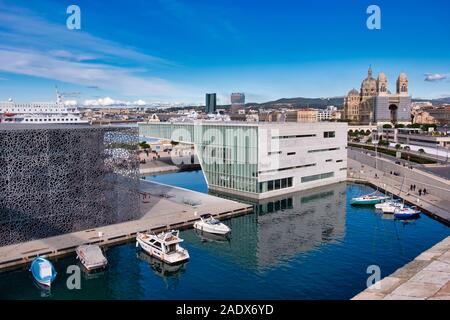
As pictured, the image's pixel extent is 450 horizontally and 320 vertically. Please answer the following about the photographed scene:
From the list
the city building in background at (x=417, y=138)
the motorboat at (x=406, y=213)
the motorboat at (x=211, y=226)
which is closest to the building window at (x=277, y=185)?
the motorboat at (x=406, y=213)

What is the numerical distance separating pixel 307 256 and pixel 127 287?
13.6 meters

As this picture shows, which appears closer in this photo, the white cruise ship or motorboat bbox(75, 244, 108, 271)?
motorboat bbox(75, 244, 108, 271)

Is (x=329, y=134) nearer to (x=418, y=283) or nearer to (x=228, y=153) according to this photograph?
(x=228, y=153)

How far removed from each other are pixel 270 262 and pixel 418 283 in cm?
1059

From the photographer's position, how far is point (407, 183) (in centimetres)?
5881

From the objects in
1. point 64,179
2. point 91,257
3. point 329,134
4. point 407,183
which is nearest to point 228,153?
point 329,134

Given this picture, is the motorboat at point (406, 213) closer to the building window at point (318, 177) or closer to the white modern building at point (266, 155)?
the white modern building at point (266, 155)

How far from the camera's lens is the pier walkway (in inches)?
858

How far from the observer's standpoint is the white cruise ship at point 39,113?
49500 millimetres

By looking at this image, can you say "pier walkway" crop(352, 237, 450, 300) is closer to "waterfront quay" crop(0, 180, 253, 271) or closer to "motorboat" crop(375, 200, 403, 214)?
"motorboat" crop(375, 200, 403, 214)

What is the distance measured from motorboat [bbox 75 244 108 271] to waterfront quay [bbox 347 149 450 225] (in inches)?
1253

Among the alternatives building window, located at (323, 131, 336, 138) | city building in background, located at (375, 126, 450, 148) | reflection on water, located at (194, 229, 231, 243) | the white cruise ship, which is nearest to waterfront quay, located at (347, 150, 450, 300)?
building window, located at (323, 131, 336, 138)

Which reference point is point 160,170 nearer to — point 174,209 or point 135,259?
point 174,209
